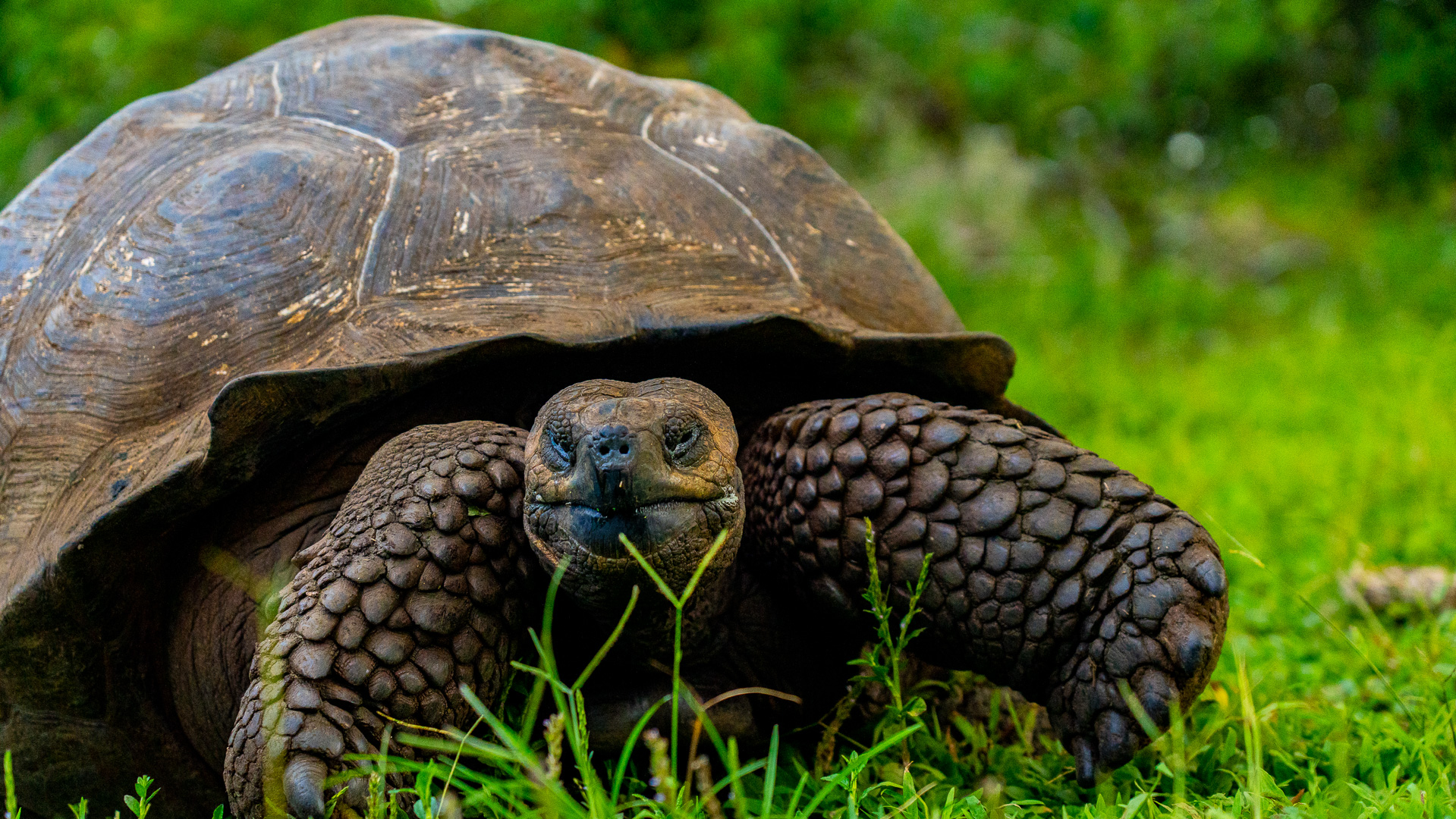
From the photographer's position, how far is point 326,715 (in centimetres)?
178

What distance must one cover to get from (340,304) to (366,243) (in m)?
0.16

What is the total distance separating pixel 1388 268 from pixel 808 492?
768cm

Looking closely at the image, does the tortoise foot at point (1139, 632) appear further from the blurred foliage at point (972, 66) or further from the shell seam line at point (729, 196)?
the blurred foliage at point (972, 66)

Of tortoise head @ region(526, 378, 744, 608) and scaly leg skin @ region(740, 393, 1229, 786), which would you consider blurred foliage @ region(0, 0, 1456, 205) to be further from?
scaly leg skin @ region(740, 393, 1229, 786)

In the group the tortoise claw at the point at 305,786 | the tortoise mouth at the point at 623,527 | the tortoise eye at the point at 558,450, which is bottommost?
the tortoise claw at the point at 305,786

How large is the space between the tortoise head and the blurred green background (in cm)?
71

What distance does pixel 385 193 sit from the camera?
232 cm

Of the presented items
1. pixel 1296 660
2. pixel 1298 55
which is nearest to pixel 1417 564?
pixel 1296 660

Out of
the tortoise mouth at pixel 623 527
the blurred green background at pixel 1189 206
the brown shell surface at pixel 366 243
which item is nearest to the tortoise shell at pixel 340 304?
the brown shell surface at pixel 366 243

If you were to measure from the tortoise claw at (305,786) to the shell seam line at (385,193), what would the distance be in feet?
2.63

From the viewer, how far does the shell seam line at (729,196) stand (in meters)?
2.41

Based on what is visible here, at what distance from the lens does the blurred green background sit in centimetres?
315

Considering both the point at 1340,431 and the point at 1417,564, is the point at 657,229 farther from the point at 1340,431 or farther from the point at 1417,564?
the point at 1340,431

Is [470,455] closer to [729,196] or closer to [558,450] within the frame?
[558,450]
